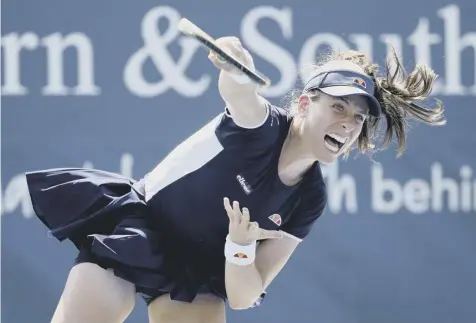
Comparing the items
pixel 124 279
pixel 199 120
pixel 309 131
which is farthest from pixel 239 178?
pixel 199 120

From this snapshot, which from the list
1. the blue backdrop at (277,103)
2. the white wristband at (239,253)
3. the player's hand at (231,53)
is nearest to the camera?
the player's hand at (231,53)

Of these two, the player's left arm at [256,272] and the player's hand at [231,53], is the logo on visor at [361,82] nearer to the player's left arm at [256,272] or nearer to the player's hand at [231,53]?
the player's hand at [231,53]

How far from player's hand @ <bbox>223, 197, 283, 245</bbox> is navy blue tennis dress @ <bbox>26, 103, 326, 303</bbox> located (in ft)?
0.47

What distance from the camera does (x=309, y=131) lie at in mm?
3676

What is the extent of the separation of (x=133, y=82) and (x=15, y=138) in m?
0.66

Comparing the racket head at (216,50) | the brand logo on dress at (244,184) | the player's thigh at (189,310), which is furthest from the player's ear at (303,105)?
the player's thigh at (189,310)

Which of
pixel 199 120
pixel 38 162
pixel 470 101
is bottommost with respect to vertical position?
pixel 38 162

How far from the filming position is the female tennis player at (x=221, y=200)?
12.0 ft

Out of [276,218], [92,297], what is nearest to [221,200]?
[276,218]

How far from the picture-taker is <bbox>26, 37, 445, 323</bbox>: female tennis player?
144 inches

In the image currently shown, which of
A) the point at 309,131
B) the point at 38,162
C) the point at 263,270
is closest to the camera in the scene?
the point at 309,131

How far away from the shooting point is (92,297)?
3680mm

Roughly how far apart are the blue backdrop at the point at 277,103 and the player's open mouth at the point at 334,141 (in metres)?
2.23

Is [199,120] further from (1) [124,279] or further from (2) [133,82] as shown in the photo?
(1) [124,279]
